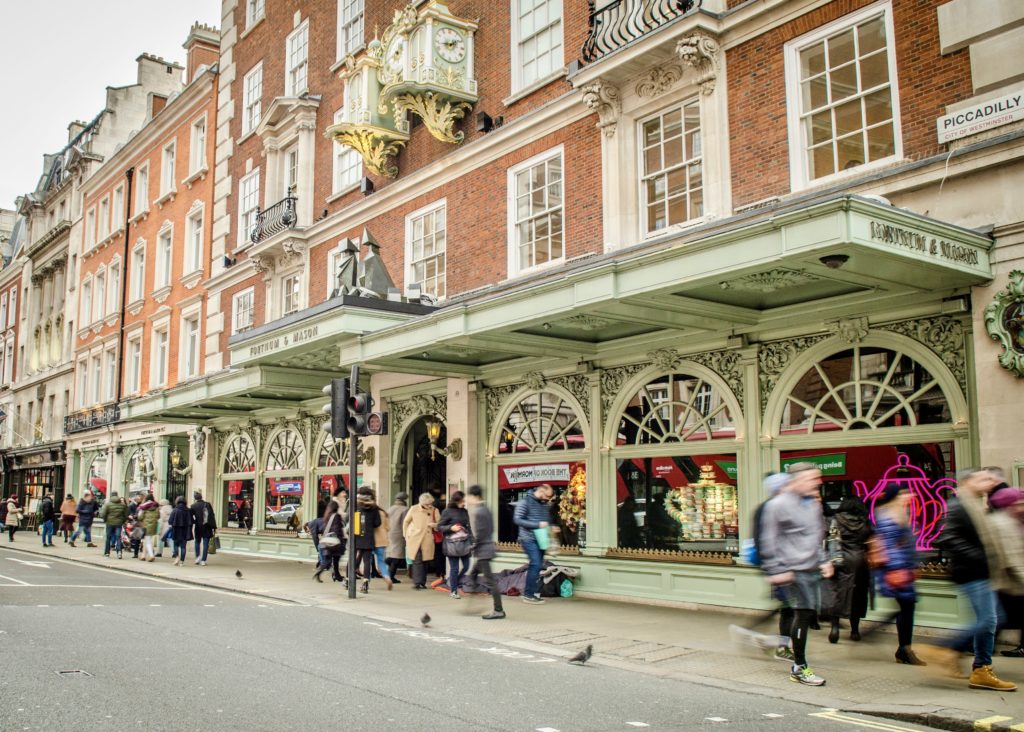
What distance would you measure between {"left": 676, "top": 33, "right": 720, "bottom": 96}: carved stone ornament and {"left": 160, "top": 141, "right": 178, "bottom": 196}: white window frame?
72.9 ft

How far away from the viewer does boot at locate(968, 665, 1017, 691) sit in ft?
22.8

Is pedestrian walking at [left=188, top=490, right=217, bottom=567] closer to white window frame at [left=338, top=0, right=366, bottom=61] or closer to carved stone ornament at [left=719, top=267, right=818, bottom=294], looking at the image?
white window frame at [left=338, top=0, right=366, bottom=61]

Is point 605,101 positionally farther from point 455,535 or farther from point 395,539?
point 395,539

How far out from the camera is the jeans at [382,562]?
1552 centimetres

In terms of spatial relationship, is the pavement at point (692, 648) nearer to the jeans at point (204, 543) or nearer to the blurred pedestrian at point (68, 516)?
the jeans at point (204, 543)

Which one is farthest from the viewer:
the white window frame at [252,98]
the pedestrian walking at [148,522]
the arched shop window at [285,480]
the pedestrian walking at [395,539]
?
the white window frame at [252,98]

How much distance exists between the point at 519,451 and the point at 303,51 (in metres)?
13.1

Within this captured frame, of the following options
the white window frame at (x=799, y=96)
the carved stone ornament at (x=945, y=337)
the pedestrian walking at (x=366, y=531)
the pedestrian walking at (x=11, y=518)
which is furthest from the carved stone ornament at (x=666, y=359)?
the pedestrian walking at (x=11, y=518)

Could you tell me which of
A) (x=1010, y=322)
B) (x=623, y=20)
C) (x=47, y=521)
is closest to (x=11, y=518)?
(x=47, y=521)

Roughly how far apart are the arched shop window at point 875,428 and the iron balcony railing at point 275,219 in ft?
46.7

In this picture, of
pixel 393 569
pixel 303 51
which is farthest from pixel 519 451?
pixel 303 51

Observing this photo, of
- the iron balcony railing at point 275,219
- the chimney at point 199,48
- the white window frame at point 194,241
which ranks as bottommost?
the iron balcony railing at point 275,219

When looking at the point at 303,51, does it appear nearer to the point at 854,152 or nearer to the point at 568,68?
the point at 568,68

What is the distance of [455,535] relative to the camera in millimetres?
13227
